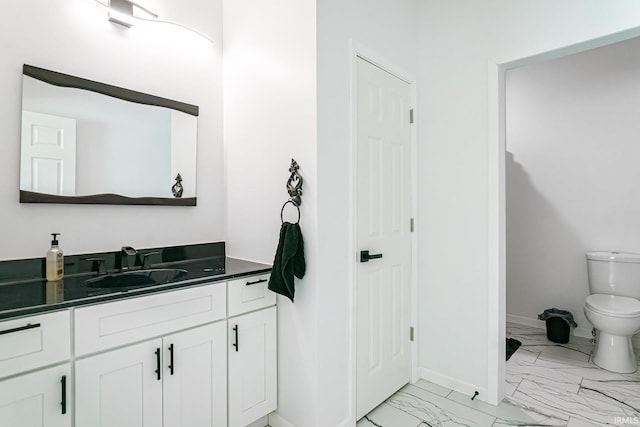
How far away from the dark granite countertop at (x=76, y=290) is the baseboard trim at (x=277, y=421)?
84 cm

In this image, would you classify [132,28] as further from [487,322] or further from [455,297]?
[487,322]

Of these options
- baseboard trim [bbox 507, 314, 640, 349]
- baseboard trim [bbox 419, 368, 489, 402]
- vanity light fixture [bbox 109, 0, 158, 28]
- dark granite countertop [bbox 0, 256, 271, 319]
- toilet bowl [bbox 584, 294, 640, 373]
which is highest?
vanity light fixture [bbox 109, 0, 158, 28]

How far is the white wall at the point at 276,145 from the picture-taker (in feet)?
5.81

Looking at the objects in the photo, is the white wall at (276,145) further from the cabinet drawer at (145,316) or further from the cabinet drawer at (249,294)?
the cabinet drawer at (145,316)

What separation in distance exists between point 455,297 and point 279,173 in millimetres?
1470

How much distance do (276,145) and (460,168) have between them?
1.26 meters

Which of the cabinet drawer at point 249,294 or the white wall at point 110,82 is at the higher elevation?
the white wall at point 110,82

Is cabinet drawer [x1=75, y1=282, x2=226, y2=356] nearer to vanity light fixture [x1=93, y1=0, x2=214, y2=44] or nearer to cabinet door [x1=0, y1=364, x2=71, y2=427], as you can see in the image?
cabinet door [x1=0, y1=364, x2=71, y2=427]

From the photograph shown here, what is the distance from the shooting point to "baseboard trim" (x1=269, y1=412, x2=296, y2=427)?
1.90m

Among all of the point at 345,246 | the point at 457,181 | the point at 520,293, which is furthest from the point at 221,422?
the point at 520,293

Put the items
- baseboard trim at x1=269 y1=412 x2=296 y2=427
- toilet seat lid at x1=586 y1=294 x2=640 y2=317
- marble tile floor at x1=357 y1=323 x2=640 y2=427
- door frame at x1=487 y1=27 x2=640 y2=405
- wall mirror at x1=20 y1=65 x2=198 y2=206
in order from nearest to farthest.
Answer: wall mirror at x1=20 y1=65 x2=198 y2=206 < baseboard trim at x1=269 y1=412 x2=296 y2=427 < marble tile floor at x1=357 y1=323 x2=640 y2=427 < door frame at x1=487 y1=27 x2=640 y2=405 < toilet seat lid at x1=586 y1=294 x2=640 y2=317

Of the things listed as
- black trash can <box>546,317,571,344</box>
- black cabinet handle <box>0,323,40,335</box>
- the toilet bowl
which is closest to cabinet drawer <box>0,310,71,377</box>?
black cabinet handle <box>0,323,40,335</box>

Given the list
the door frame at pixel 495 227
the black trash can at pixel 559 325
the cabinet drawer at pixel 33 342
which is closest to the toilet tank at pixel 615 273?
the black trash can at pixel 559 325

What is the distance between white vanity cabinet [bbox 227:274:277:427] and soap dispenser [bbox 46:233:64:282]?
784 millimetres
